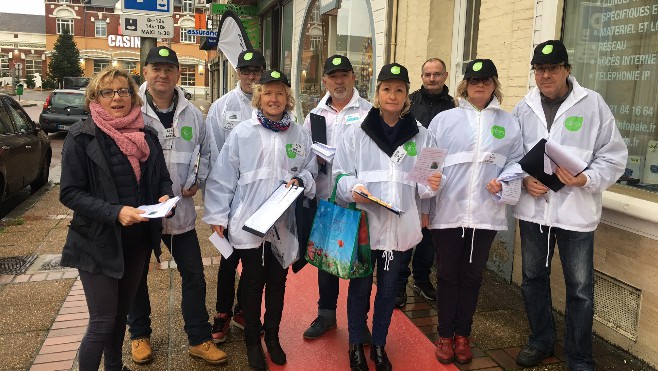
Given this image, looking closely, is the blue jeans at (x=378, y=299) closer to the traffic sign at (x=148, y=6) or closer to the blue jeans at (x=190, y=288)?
the blue jeans at (x=190, y=288)

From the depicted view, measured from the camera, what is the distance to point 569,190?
3.18 metres

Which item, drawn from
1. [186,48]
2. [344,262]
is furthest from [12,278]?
[186,48]

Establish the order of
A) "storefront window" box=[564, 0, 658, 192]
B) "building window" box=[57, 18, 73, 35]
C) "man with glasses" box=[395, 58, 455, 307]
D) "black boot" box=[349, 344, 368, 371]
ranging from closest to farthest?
"black boot" box=[349, 344, 368, 371], "storefront window" box=[564, 0, 658, 192], "man with glasses" box=[395, 58, 455, 307], "building window" box=[57, 18, 73, 35]

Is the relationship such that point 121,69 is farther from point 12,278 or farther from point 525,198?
point 12,278

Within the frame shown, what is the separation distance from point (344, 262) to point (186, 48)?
6556cm

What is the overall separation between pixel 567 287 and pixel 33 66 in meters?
81.6

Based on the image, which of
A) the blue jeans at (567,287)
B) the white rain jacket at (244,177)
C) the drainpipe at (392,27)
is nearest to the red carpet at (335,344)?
the blue jeans at (567,287)

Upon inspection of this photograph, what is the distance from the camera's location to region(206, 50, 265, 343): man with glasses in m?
3.79

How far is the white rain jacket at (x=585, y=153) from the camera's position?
10.1 ft

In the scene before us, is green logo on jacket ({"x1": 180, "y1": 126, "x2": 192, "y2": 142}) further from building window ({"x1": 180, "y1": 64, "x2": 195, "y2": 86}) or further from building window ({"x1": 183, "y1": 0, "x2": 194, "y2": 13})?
building window ({"x1": 183, "y1": 0, "x2": 194, "y2": 13})

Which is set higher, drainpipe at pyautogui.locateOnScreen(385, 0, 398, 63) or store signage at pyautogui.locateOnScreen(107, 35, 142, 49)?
store signage at pyautogui.locateOnScreen(107, 35, 142, 49)

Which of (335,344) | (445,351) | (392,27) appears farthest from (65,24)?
(445,351)

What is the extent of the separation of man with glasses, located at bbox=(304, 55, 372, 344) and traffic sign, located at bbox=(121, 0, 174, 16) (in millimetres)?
3458

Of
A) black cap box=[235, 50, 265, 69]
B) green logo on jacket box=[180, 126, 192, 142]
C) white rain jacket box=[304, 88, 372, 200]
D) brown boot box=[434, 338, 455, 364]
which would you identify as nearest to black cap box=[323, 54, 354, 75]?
white rain jacket box=[304, 88, 372, 200]
